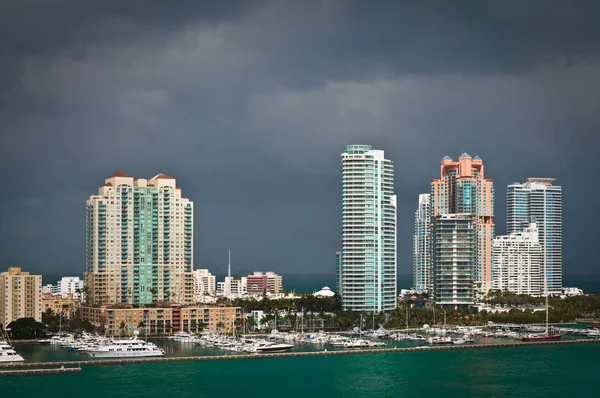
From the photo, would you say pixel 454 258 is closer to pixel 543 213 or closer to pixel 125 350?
pixel 543 213

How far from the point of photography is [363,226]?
289 feet

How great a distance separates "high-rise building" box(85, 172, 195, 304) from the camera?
86.2 metres

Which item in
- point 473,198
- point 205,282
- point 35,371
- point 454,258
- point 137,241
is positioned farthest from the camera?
point 205,282

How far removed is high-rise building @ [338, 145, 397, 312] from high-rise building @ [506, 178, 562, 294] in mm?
49276

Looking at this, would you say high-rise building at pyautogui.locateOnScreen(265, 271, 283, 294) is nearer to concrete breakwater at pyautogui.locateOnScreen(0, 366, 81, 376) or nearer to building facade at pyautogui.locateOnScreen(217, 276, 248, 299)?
building facade at pyautogui.locateOnScreen(217, 276, 248, 299)

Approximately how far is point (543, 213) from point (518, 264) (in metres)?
11.8

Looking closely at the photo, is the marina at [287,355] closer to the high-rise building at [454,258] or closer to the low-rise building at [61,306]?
the high-rise building at [454,258]

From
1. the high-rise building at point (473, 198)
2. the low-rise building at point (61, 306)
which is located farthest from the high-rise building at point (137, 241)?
the high-rise building at point (473, 198)

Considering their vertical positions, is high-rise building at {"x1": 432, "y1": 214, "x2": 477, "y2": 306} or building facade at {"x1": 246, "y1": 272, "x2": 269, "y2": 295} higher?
high-rise building at {"x1": 432, "y1": 214, "x2": 477, "y2": 306}

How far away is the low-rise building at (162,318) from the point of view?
80188 mm

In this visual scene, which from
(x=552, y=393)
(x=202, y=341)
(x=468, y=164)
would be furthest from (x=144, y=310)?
(x=468, y=164)

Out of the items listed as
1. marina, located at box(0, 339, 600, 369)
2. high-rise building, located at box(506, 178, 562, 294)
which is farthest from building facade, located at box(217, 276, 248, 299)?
marina, located at box(0, 339, 600, 369)

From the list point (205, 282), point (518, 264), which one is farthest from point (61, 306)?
point (518, 264)

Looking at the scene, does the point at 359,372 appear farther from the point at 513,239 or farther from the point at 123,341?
the point at 513,239
